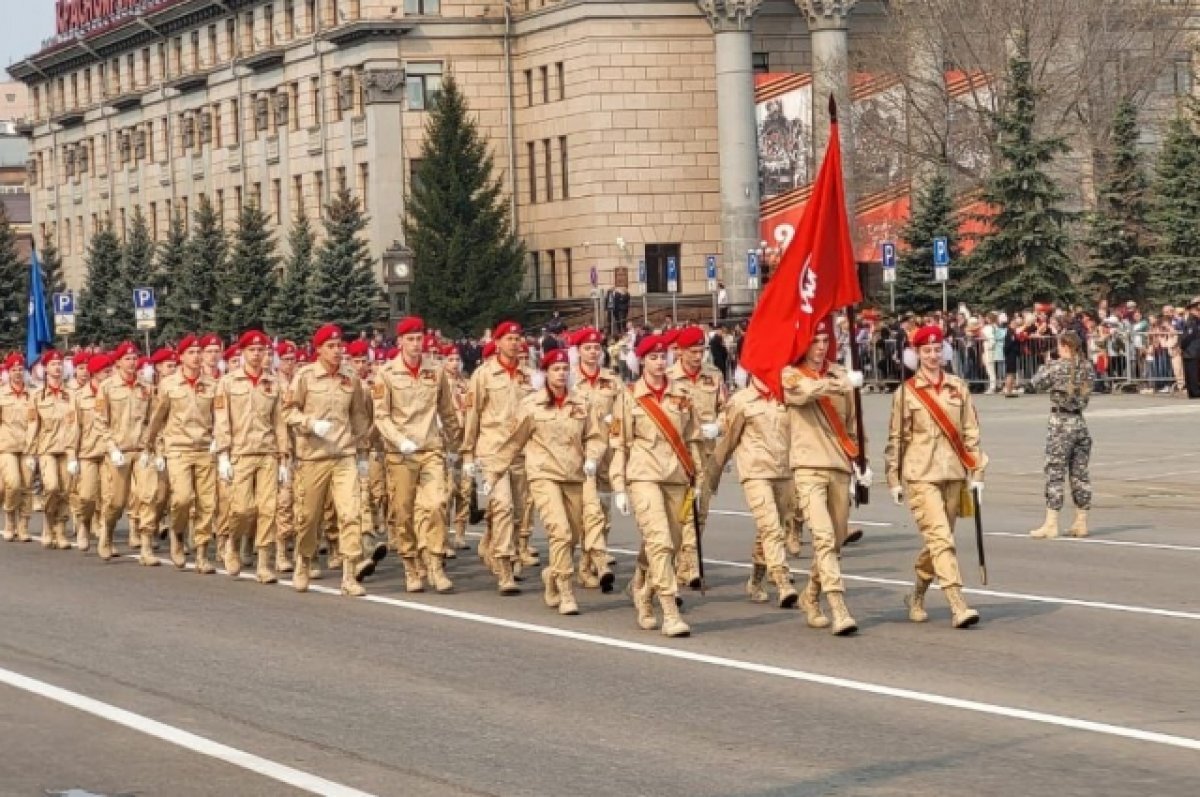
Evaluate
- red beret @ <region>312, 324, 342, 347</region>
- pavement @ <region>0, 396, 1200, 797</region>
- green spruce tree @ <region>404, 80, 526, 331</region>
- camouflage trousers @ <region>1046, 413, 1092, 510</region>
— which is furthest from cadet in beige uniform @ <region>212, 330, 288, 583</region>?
green spruce tree @ <region>404, 80, 526, 331</region>

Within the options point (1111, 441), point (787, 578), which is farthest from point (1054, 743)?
point (1111, 441)

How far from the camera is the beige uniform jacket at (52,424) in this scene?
88.6ft

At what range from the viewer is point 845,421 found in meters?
19.3

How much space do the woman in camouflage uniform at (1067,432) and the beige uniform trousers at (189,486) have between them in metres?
7.15

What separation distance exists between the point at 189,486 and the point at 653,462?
24.7ft

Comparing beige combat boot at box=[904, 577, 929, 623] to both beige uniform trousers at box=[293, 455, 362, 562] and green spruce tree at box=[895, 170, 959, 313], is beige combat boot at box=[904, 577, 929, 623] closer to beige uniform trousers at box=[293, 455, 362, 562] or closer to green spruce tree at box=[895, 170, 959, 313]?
beige uniform trousers at box=[293, 455, 362, 562]

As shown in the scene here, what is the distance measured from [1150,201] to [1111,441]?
77.1 ft

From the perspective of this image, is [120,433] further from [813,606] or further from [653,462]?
[813,606]

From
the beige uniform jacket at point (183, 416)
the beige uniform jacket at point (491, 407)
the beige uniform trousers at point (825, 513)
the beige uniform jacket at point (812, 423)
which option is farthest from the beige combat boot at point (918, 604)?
the beige uniform jacket at point (183, 416)

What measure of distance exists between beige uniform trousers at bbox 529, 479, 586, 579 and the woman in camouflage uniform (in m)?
5.76

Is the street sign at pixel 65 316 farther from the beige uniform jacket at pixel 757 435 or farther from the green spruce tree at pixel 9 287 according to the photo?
the beige uniform jacket at pixel 757 435

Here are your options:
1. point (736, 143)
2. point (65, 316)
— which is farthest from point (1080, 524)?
point (736, 143)

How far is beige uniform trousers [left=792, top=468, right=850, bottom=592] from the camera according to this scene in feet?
55.7

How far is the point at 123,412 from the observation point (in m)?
25.7
